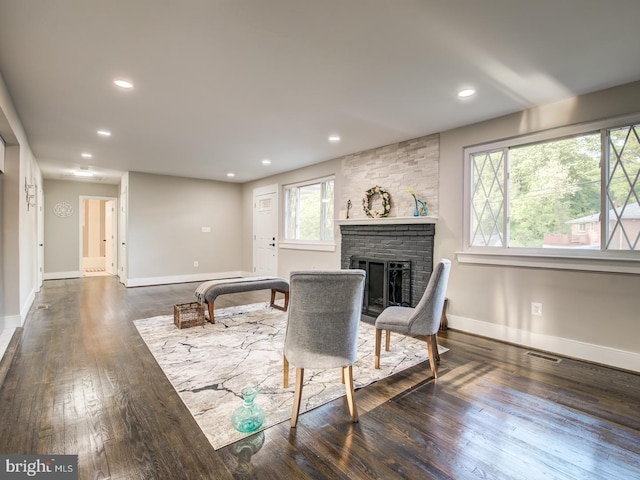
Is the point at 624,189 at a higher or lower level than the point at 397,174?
lower

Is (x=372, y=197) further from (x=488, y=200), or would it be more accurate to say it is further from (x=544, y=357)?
(x=544, y=357)

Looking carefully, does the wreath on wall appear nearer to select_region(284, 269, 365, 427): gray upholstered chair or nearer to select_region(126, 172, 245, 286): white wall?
select_region(284, 269, 365, 427): gray upholstered chair

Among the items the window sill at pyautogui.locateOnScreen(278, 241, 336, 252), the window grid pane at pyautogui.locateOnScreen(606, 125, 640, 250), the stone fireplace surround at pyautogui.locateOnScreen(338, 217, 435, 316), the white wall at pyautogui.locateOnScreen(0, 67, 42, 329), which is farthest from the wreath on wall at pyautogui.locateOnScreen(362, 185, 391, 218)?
the white wall at pyautogui.locateOnScreen(0, 67, 42, 329)

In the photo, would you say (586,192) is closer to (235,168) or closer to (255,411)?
(255,411)

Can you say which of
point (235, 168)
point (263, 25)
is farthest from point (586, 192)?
point (235, 168)

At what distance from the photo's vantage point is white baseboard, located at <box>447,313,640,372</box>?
281 cm

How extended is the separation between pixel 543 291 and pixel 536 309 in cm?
21

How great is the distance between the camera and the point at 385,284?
14.4 ft

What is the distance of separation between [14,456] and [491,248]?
4176 millimetres

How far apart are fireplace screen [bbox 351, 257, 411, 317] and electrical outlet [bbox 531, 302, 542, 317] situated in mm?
1418

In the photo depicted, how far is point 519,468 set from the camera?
161 cm

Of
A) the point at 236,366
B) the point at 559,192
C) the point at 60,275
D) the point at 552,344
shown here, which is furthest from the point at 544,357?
the point at 60,275

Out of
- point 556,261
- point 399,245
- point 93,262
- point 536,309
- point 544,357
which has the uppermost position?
point 399,245

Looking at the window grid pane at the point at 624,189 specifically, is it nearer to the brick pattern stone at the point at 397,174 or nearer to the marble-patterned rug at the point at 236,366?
the brick pattern stone at the point at 397,174
